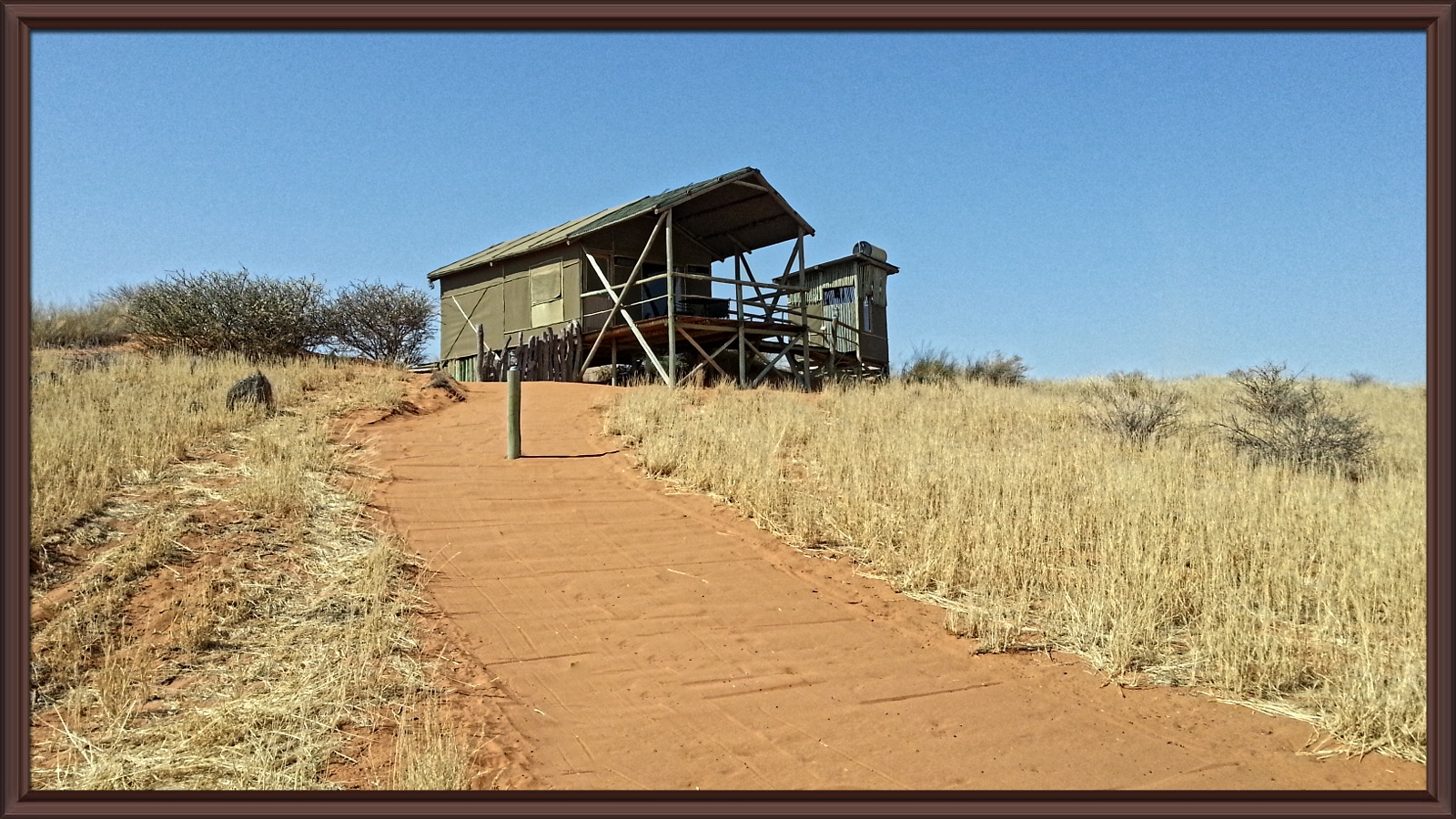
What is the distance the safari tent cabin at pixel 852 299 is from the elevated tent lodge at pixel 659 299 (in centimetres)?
4

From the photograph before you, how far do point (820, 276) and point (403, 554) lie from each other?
20.2 m

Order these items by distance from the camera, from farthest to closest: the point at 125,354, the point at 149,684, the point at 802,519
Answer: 1. the point at 125,354
2. the point at 802,519
3. the point at 149,684

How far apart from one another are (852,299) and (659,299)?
24.6 ft

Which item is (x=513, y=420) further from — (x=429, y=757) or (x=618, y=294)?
(x=618, y=294)

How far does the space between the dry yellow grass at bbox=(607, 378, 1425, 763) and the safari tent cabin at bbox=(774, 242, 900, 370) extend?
1228 centimetres

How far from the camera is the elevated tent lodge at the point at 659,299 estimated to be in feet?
66.5

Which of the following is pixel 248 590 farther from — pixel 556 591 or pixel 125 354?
pixel 125 354

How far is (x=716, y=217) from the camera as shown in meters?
22.0

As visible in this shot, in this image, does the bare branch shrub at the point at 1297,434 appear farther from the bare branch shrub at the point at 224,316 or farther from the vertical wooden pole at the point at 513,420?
the bare branch shrub at the point at 224,316

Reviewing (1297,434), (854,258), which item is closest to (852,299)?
(854,258)
